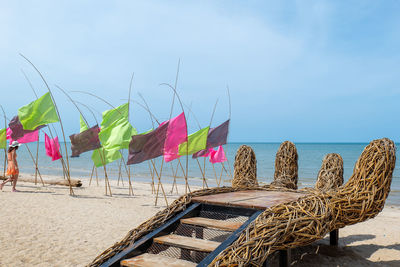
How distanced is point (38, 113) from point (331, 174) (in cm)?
928

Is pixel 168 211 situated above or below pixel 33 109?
below

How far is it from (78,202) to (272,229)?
8.93 metres

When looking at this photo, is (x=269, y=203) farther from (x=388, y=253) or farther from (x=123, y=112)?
(x=123, y=112)

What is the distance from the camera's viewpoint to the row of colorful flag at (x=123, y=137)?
9.12 metres

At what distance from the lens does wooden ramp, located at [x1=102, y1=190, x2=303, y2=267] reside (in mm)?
3332

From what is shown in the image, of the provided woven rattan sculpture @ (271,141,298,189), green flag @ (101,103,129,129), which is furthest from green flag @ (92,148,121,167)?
woven rattan sculpture @ (271,141,298,189)

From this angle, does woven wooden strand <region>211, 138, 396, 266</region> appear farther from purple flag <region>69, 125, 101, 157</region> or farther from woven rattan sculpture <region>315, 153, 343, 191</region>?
purple flag <region>69, 125, 101, 157</region>

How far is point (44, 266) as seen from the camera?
5.14 metres

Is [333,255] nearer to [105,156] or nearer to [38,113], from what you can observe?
[38,113]

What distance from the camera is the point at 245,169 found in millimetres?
6395

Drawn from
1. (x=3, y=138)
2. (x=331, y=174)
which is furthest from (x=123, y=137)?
(x=3, y=138)

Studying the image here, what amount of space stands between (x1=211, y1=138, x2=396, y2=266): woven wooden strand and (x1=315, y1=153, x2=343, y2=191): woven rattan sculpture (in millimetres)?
1463

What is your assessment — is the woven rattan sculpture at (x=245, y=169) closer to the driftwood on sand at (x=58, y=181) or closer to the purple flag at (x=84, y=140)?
the purple flag at (x=84, y=140)

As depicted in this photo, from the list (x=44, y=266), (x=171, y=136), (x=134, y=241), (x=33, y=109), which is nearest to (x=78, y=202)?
(x=33, y=109)
